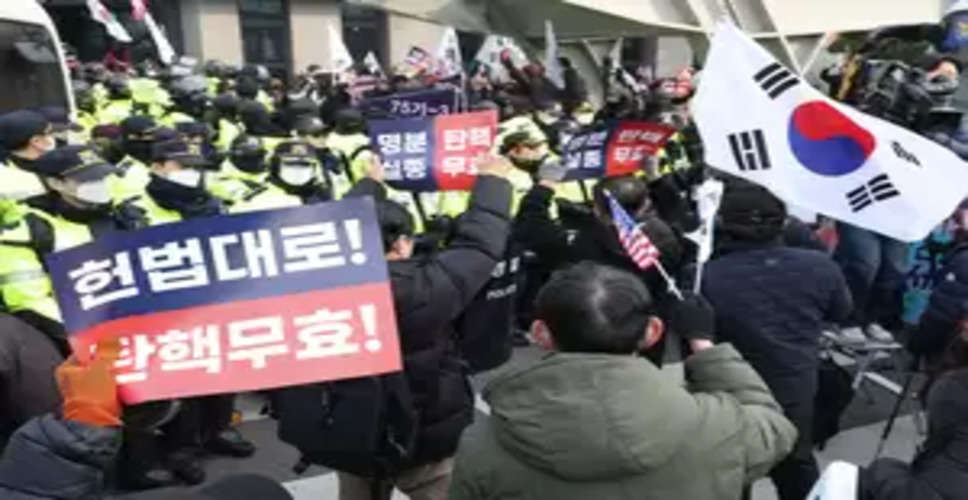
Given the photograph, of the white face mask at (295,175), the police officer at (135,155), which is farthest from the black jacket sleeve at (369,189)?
the police officer at (135,155)

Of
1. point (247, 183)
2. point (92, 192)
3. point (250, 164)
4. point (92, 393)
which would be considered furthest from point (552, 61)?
point (92, 393)

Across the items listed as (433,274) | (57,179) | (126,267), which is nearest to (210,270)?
(126,267)

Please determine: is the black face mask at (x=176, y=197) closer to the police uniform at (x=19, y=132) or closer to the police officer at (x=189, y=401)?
the police officer at (x=189, y=401)

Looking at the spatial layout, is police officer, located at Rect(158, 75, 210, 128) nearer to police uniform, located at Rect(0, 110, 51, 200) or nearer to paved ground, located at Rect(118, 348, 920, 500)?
police uniform, located at Rect(0, 110, 51, 200)

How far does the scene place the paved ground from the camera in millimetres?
4418

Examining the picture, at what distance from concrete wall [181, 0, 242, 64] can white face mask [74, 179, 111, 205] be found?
18.6 m

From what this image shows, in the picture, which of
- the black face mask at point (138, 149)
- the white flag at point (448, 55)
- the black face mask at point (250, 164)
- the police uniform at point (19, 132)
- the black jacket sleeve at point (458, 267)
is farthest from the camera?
the white flag at point (448, 55)

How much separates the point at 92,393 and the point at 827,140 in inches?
107

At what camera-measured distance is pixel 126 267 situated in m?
2.13

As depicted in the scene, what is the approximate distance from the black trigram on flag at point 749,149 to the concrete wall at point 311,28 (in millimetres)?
20103

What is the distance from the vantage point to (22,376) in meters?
3.02

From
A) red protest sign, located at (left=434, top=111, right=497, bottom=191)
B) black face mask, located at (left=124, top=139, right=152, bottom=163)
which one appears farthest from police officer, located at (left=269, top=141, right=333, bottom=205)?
black face mask, located at (left=124, top=139, right=152, bottom=163)

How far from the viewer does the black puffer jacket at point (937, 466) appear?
1.99m

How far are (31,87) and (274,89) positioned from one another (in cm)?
671
